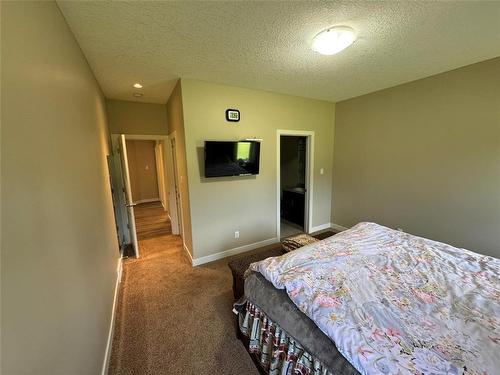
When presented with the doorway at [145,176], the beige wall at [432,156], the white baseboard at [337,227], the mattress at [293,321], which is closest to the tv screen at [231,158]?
the mattress at [293,321]

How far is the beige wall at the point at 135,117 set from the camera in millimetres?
3506

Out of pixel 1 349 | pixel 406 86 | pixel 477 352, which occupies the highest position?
pixel 406 86

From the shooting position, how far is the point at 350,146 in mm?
3867

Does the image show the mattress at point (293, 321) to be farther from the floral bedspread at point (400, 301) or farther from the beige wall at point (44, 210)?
the beige wall at point (44, 210)

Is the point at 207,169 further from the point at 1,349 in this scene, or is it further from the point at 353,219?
the point at 353,219

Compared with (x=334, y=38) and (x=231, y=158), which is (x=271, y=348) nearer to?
(x=231, y=158)

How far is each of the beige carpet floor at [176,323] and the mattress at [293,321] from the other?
0.61 meters

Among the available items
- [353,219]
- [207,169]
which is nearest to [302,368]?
[207,169]

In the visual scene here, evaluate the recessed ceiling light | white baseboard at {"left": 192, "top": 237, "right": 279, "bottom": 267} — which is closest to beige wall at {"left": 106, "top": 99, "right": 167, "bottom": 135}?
white baseboard at {"left": 192, "top": 237, "right": 279, "bottom": 267}

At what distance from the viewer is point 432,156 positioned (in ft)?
9.24

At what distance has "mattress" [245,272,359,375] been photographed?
970 millimetres

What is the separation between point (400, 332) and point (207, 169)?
2428mm

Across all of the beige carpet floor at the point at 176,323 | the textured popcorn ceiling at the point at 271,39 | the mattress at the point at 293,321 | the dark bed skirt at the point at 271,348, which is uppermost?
the textured popcorn ceiling at the point at 271,39

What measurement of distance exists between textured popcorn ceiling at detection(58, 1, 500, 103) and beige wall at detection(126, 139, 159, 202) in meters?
4.41
